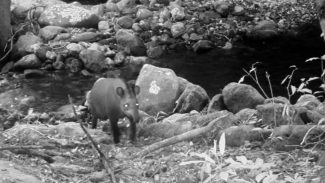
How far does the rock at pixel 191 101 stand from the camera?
10.7m

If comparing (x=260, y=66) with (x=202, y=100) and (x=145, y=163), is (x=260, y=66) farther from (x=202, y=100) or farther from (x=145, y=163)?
(x=145, y=163)

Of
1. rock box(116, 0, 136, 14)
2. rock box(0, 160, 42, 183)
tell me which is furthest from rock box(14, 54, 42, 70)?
rock box(0, 160, 42, 183)

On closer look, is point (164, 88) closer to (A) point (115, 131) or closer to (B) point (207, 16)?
(A) point (115, 131)

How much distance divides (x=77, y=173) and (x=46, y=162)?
12.6 inches

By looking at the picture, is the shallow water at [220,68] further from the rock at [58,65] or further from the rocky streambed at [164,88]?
the rock at [58,65]

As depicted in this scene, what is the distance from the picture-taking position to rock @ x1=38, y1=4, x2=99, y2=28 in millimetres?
16703

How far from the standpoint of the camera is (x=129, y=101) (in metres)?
7.58

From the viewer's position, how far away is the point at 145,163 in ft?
19.8

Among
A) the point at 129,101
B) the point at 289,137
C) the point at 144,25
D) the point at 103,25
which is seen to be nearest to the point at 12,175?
the point at 289,137

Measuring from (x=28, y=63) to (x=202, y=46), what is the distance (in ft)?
14.4

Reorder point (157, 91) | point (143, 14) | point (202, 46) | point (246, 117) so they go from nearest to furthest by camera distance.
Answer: point (246, 117)
point (157, 91)
point (202, 46)
point (143, 14)

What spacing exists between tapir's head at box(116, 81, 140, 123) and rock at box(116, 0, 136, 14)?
1071 cm

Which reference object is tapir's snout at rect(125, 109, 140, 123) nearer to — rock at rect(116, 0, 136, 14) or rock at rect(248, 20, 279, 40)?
rock at rect(248, 20, 279, 40)

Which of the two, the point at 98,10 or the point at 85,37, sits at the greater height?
the point at 98,10
